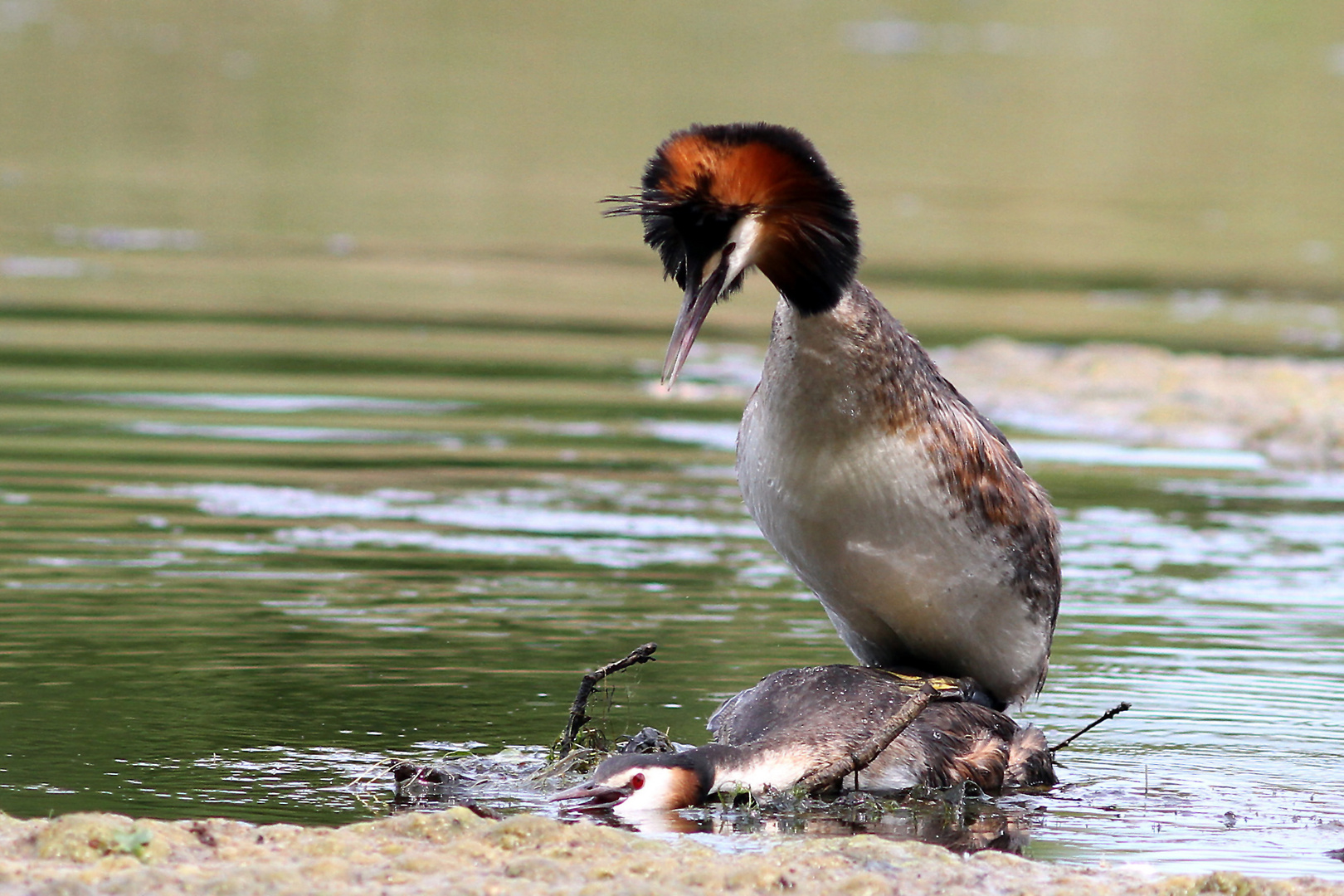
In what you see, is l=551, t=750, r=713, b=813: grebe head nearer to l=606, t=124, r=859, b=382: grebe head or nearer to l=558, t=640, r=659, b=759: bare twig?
l=558, t=640, r=659, b=759: bare twig

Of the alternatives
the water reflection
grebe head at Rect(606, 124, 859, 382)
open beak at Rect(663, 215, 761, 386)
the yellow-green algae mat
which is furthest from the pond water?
Answer: grebe head at Rect(606, 124, 859, 382)

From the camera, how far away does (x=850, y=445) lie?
7.58 meters

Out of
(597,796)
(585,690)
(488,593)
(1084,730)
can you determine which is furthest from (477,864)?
(488,593)

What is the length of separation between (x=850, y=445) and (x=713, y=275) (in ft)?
2.69

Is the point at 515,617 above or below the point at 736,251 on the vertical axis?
below

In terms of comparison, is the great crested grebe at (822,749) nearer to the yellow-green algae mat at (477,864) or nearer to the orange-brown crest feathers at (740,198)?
the yellow-green algae mat at (477,864)

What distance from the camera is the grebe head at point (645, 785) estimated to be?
279 inches

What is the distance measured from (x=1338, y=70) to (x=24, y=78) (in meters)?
29.9

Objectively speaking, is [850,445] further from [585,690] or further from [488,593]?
[488,593]

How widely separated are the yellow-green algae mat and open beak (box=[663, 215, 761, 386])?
1.52 meters

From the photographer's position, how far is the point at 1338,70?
5216cm

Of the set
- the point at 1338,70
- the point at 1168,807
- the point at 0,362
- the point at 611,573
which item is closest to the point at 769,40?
the point at 1338,70

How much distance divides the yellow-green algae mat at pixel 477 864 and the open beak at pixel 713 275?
59.8 inches

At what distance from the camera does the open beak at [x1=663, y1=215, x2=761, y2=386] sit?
7.07 m
